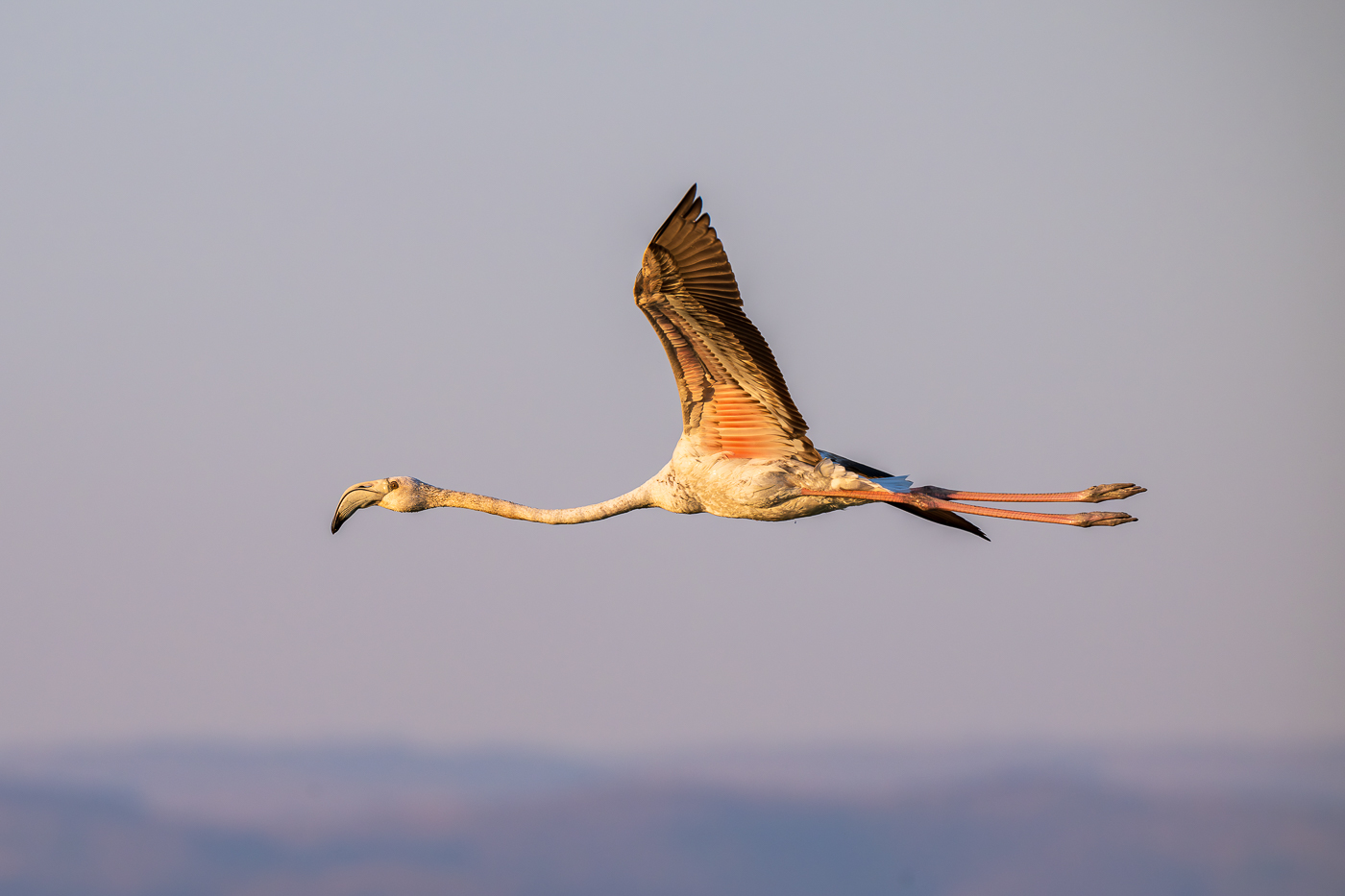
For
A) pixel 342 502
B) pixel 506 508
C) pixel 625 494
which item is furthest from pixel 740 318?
pixel 342 502

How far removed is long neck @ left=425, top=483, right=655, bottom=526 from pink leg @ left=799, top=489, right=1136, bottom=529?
2.13 meters

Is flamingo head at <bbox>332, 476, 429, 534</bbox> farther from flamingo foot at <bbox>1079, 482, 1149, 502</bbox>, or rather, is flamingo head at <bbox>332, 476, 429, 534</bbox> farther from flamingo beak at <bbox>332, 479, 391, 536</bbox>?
flamingo foot at <bbox>1079, 482, 1149, 502</bbox>

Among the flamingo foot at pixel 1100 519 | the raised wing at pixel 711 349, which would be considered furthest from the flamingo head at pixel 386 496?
the flamingo foot at pixel 1100 519

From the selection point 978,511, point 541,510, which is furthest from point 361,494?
point 978,511

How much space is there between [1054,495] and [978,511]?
0.87 metres

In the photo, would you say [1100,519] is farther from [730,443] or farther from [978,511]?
[730,443]

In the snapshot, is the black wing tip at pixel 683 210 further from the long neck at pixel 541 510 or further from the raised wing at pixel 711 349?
the long neck at pixel 541 510

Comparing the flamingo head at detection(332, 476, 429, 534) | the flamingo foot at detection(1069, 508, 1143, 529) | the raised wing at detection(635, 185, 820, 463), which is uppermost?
the raised wing at detection(635, 185, 820, 463)

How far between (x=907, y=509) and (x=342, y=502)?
6903 millimetres

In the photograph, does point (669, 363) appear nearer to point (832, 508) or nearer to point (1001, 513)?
point (832, 508)

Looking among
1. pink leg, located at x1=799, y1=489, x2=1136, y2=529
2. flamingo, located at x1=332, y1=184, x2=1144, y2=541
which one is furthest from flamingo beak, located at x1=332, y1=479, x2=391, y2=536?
pink leg, located at x1=799, y1=489, x2=1136, y2=529

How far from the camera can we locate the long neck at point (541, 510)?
54.1 ft

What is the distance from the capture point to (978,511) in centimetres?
1495

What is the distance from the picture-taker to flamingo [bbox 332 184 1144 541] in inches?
539
